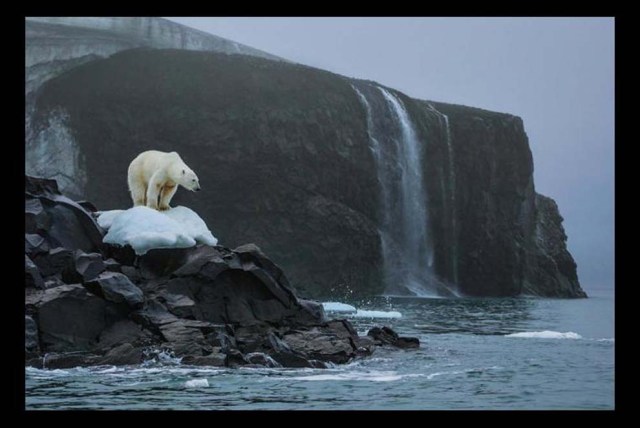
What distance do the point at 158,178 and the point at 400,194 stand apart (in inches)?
1897

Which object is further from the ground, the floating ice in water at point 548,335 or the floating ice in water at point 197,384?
the floating ice in water at point 197,384

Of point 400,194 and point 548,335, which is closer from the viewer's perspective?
point 548,335

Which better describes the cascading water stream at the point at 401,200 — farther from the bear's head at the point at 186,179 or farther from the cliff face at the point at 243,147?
the bear's head at the point at 186,179

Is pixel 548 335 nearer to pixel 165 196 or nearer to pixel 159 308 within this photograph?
pixel 165 196

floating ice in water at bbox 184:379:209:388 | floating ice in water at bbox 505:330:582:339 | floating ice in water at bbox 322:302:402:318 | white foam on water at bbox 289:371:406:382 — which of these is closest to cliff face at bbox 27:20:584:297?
floating ice in water at bbox 322:302:402:318

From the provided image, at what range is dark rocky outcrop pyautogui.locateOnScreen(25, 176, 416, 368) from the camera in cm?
1728

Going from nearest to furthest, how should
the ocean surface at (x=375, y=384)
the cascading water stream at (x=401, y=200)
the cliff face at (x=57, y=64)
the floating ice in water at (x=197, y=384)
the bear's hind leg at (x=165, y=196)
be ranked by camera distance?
the ocean surface at (x=375, y=384) → the floating ice in water at (x=197, y=384) → the bear's hind leg at (x=165, y=196) → the cliff face at (x=57, y=64) → the cascading water stream at (x=401, y=200)

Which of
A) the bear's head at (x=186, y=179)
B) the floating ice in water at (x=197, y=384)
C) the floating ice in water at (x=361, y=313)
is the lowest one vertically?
the floating ice in water at (x=361, y=313)

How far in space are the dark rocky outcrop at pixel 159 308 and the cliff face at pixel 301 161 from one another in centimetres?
4185

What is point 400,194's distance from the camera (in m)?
70.1

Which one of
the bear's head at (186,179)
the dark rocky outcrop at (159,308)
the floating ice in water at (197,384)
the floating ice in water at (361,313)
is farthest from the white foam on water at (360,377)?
the floating ice in water at (361,313)

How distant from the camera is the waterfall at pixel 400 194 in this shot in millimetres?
67875

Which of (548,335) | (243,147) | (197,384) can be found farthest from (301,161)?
(197,384)
